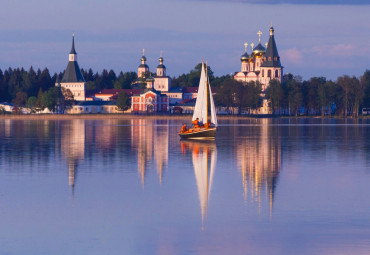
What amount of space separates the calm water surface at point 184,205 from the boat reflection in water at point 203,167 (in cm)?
5

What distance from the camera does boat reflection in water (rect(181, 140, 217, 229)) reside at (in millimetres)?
21469

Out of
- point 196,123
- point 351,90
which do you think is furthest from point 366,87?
point 196,123

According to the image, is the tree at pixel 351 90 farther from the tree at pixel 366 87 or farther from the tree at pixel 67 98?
the tree at pixel 67 98

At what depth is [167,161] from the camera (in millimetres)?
34188

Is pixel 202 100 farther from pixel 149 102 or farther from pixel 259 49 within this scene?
pixel 259 49

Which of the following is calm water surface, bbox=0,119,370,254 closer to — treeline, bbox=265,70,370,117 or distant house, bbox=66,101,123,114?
treeline, bbox=265,70,370,117

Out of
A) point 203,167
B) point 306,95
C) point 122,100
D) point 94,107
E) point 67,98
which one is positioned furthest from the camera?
point 94,107

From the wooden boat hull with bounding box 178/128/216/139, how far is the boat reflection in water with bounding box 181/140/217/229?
7.30 m

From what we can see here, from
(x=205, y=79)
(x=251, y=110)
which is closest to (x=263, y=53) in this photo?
(x=251, y=110)

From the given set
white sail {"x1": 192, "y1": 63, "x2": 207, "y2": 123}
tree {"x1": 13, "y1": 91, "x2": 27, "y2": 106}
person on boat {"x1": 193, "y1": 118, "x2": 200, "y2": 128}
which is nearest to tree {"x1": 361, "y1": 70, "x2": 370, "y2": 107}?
tree {"x1": 13, "y1": 91, "x2": 27, "y2": 106}

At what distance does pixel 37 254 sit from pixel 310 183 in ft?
43.3

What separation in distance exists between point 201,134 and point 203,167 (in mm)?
23258

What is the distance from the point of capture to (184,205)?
2008 centimetres

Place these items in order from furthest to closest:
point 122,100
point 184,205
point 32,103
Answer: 1. point 122,100
2. point 32,103
3. point 184,205
